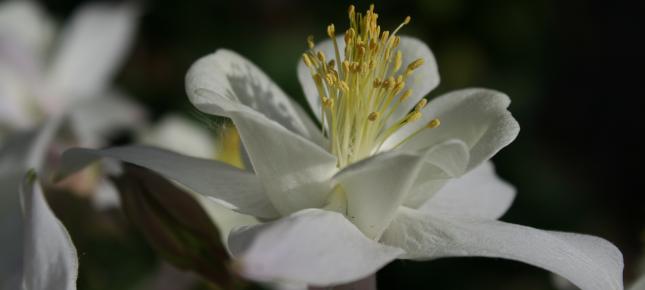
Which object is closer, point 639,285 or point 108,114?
point 639,285

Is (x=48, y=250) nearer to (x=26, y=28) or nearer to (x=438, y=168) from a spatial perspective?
(x=438, y=168)

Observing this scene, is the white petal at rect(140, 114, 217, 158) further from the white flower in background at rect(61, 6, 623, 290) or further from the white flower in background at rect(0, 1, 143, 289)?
the white flower in background at rect(61, 6, 623, 290)

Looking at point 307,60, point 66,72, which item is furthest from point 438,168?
point 66,72

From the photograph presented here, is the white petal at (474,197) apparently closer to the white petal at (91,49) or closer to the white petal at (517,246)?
the white petal at (517,246)

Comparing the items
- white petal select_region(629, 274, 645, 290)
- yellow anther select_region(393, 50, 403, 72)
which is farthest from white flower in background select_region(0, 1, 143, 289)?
white petal select_region(629, 274, 645, 290)

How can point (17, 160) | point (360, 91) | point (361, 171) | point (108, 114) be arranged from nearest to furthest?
point (361, 171) → point (360, 91) → point (17, 160) → point (108, 114)

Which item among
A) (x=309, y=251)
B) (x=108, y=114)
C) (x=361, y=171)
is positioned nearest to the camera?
(x=309, y=251)

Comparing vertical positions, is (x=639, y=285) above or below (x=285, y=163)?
below
